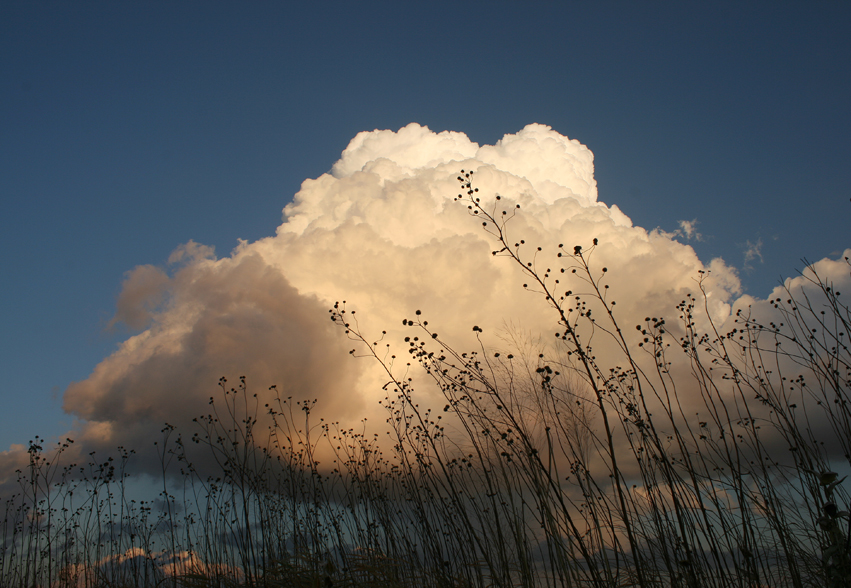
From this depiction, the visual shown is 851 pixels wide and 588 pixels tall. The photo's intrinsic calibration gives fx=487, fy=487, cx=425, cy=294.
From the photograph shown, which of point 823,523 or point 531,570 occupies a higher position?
point 823,523

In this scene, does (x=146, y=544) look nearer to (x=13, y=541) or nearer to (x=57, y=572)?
(x=57, y=572)

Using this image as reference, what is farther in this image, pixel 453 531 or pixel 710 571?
pixel 453 531

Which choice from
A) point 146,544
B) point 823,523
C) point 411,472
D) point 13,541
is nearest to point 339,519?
point 411,472

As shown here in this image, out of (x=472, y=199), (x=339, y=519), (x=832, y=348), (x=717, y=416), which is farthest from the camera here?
(x=339, y=519)

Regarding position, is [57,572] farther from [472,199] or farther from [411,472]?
[472,199]

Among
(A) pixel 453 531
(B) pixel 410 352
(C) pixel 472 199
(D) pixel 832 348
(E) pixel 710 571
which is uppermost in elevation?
(C) pixel 472 199

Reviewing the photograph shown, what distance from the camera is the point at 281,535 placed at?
5656 millimetres

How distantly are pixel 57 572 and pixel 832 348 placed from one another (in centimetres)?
1005

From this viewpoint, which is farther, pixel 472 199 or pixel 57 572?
pixel 57 572

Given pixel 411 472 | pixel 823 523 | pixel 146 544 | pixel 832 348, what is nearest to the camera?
pixel 823 523

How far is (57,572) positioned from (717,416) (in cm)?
901

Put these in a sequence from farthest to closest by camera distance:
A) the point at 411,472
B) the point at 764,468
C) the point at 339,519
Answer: the point at 339,519, the point at 411,472, the point at 764,468

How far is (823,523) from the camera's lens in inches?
63.3

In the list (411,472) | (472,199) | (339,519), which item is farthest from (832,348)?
(339,519)
